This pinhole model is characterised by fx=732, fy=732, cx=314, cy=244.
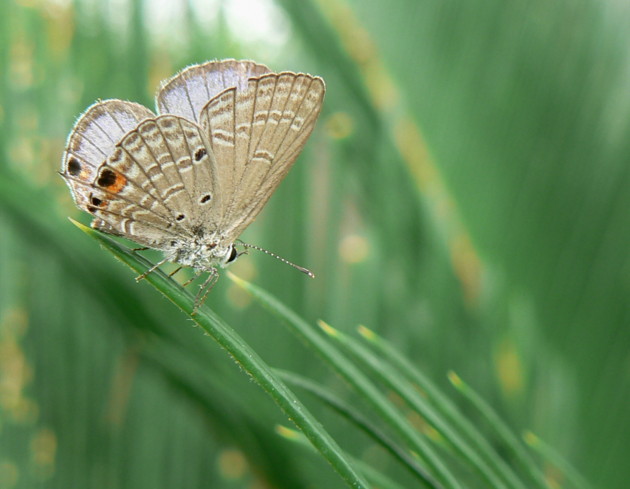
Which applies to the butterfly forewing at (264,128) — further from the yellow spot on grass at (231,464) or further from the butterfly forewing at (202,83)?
the yellow spot on grass at (231,464)

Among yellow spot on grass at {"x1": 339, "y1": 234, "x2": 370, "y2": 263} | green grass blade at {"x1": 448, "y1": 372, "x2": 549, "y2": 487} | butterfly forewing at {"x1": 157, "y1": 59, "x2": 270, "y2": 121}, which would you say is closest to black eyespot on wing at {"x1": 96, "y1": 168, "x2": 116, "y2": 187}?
butterfly forewing at {"x1": 157, "y1": 59, "x2": 270, "y2": 121}

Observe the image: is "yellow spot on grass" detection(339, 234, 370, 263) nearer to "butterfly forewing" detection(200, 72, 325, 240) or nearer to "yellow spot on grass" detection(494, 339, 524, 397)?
"yellow spot on grass" detection(494, 339, 524, 397)

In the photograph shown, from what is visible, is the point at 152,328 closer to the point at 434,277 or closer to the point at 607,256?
the point at 434,277

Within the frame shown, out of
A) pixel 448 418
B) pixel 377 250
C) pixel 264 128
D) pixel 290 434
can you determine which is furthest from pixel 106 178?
pixel 377 250

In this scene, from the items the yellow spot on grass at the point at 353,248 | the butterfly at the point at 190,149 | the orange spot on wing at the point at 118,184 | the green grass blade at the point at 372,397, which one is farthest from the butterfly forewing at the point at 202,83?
the yellow spot on grass at the point at 353,248

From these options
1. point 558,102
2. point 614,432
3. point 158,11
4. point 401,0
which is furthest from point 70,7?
point 614,432

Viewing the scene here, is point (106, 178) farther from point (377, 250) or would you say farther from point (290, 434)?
point (377, 250)
